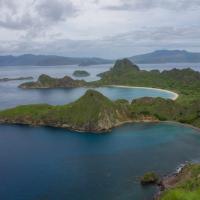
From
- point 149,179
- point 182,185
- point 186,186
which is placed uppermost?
point 186,186

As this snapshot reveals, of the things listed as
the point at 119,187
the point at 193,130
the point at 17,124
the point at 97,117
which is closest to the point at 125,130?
the point at 97,117

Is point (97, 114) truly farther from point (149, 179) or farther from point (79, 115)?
point (149, 179)

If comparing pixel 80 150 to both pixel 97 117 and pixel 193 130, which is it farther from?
pixel 193 130

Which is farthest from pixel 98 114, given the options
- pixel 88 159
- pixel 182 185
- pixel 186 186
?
pixel 186 186

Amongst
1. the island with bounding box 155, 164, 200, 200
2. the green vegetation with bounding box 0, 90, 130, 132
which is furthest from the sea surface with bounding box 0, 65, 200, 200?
the green vegetation with bounding box 0, 90, 130, 132

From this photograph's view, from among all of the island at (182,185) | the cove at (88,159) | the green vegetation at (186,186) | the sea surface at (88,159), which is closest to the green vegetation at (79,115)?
the sea surface at (88,159)

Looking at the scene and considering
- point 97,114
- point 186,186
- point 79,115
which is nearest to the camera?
point 186,186
